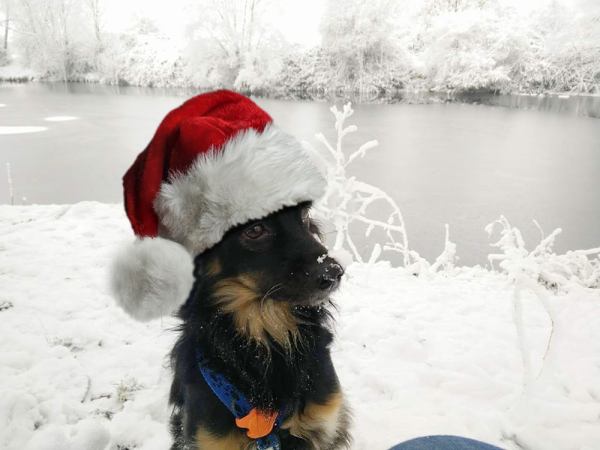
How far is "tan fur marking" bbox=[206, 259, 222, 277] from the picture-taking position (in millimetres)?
1394

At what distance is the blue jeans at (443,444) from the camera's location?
Result: 1.17 metres

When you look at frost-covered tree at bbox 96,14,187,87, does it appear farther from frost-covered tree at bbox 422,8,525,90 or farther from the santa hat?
the santa hat

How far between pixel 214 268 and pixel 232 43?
23.7m

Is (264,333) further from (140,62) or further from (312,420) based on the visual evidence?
(140,62)

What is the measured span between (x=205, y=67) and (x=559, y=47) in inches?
771

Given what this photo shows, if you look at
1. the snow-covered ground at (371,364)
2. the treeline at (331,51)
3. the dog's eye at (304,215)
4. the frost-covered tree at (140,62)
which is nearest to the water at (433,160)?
the snow-covered ground at (371,364)

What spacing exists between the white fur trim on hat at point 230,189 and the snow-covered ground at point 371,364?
45 centimetres

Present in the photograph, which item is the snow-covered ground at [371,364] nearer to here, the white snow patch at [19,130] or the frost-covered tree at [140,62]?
the white snow patch at [19,130]

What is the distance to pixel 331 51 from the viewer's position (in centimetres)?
2259

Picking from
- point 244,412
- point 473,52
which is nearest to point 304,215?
point 244,412

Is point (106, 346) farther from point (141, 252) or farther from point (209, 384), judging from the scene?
point (141, 252)

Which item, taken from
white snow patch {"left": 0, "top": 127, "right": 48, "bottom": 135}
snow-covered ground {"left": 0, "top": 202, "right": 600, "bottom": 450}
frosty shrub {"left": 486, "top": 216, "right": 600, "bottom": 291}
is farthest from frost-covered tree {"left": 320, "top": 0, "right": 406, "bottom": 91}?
snow-covered ground {"left": 0, "top": 202, "right": 600, "bottom": 450}

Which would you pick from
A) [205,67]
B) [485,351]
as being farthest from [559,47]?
[485,351]

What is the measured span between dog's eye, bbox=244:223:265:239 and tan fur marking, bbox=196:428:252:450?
0.77 meters
